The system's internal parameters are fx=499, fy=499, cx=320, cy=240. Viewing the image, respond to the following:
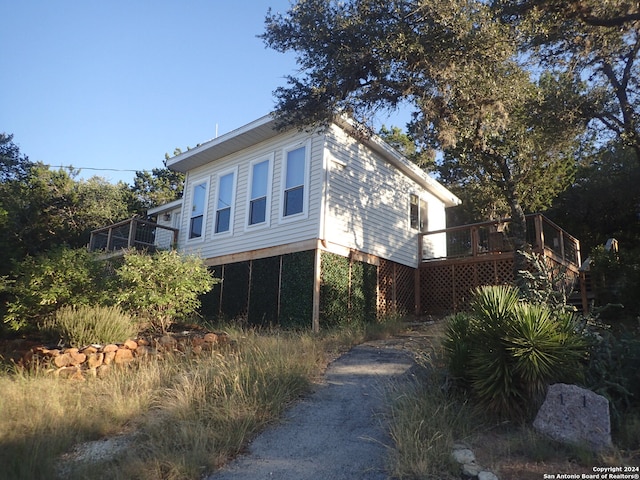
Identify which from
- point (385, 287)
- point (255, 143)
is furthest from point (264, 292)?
point (255, 143)

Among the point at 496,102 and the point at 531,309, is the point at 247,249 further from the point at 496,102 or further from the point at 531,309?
the point at 531,309

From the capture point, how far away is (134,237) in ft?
53.1

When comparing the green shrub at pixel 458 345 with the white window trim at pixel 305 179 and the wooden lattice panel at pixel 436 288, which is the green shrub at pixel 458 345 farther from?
the wooden lattice panel at pixel 436 288

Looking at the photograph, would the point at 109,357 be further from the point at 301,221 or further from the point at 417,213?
the point at 417,213

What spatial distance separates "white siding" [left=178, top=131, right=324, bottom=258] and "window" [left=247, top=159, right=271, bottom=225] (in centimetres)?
18

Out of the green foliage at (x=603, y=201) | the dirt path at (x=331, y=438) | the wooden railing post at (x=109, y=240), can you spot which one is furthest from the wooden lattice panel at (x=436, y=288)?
the wooden railing post at (x=109, y=240)

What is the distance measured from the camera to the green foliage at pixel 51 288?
10016 mm

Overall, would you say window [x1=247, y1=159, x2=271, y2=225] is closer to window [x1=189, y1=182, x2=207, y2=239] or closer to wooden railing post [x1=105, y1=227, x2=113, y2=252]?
window [x1=189, y1=182, x2=207, y2=239]

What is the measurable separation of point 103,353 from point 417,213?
10.9 meters

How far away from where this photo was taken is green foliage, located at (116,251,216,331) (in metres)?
10.0

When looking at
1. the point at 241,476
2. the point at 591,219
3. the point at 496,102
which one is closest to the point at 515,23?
the point at 496,102

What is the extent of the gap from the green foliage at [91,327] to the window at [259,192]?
5.07 metres

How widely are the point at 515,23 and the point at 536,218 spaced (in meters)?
5.02

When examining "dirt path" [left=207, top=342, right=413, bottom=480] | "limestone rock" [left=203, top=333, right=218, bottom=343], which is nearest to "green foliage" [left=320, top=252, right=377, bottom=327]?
"limestone rock" [left=203, top=333, right=218, bottom=343]
